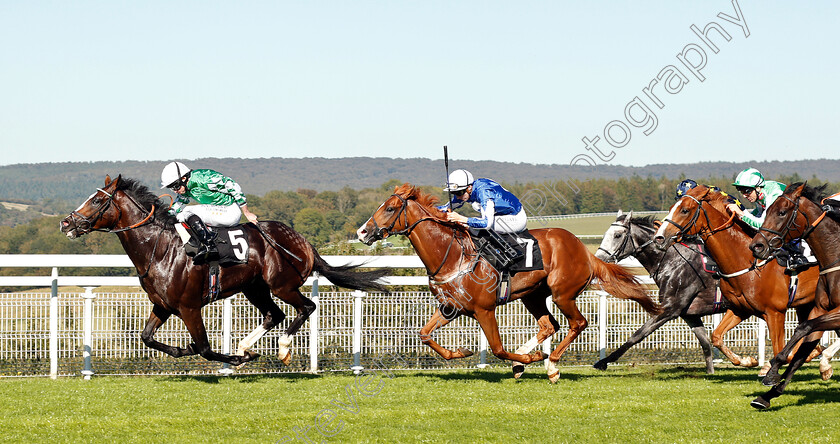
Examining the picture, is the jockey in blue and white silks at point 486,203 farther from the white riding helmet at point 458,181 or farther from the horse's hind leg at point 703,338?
the horse's hind leg at point 703,338

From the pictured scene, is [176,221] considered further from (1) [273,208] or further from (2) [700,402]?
(1) [273,208]

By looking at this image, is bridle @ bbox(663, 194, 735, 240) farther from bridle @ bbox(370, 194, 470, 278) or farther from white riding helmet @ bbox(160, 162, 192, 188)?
white riding helmet @ bbox(160, 162, 192, 188)

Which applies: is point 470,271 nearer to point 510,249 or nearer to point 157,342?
point 510,249

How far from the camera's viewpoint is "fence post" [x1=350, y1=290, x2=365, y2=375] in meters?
9.39

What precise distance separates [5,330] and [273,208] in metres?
47.2

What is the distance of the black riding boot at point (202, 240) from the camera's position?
8047 mm

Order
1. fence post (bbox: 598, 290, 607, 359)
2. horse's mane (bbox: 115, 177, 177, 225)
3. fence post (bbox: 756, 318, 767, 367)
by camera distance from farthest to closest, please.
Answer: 1. fence post (bbox: 756, 318, 767, 367)
2. fence post (bbox: 598, 290, 607, 359)
3. horse's mane (bbox: 115, 177, 177, 225)

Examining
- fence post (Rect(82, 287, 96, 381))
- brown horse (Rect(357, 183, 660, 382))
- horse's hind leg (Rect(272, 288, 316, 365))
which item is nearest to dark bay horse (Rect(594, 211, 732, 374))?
brown horse (Rect(357, 183, 660, 382))

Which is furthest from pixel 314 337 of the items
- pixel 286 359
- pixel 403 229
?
pixel 403 229

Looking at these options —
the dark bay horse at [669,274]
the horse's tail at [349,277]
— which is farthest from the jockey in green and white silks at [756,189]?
the horse's tail at [349,277]

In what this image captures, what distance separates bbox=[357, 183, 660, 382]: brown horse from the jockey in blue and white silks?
0.67ft

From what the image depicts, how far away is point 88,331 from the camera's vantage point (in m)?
8.73

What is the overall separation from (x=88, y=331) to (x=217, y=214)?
1747 mm

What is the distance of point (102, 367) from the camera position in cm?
902
